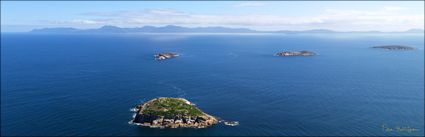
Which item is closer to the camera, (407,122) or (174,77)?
(407,122)

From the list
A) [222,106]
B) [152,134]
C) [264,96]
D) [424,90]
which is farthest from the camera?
[424,90]

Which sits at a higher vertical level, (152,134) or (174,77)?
(174,77)

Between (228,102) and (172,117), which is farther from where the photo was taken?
(228,102)

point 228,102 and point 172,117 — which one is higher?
point 228,102

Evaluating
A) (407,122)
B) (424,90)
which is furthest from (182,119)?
(424,90)

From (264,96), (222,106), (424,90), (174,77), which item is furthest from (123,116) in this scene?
(424,90)

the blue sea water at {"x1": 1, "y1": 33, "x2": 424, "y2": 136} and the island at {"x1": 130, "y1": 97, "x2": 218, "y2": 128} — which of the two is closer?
the blue sea water at {"x1": 1, "y1": 33, "x2": 424, "y2": 136}

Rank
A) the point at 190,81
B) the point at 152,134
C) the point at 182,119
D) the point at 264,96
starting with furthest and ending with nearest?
the point at 190,81 → the point at 264,96 → the point at 182,119 → the point at 152,134

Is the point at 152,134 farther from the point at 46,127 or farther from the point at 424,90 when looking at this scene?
the point at 424,90

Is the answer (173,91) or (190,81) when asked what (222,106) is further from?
(190,81)

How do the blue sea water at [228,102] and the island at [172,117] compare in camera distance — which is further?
the island at [172,117]
